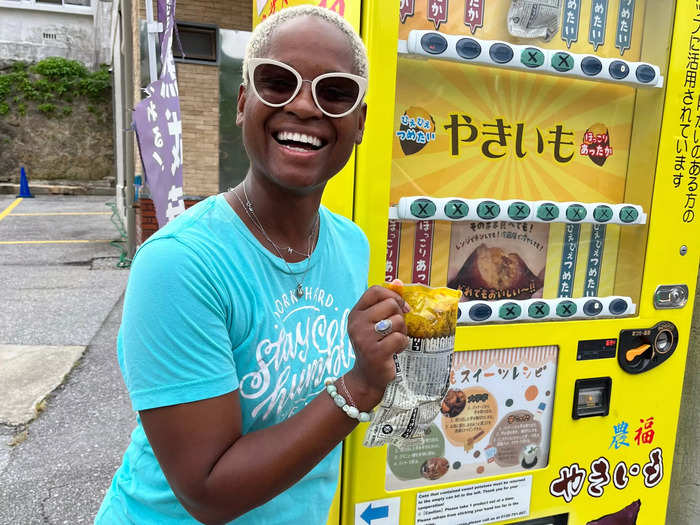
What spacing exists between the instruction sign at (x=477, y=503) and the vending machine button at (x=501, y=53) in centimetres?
Result: 129

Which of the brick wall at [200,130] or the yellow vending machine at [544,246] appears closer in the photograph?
the yellow vending machine at [544,246]

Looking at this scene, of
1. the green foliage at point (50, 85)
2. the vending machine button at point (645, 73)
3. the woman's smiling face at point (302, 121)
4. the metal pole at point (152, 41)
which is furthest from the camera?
the green foliage at point (50, 85)

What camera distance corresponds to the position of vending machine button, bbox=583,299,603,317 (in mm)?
1773

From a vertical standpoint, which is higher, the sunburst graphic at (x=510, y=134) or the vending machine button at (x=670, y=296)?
the sunburst graphic at (x=510, y=134)

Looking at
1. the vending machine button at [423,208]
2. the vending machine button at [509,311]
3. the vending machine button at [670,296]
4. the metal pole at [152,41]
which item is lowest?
the vending machine button at [509,311]

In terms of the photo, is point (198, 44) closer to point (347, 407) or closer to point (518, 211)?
point (518, 211)

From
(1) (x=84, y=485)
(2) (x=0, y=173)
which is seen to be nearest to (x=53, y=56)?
(2) (x=0, y=173)

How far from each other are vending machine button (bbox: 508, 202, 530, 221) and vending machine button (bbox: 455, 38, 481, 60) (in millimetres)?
442

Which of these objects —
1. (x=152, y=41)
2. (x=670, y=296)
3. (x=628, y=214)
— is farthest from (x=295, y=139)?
(x=152, y=41)

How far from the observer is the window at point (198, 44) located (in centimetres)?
651

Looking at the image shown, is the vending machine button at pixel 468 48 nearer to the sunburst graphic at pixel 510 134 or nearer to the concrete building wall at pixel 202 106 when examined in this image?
the sunburst graphic at pixel 510 134

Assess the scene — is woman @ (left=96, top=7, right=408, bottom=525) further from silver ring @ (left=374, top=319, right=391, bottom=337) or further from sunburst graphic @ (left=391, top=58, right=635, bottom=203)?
sunburst graphic @ (left=391, top=58, right=635, bottom=203)

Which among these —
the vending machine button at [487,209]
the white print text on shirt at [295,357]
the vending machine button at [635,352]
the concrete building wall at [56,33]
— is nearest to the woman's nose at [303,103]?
the white print text on shirt at [295,357]

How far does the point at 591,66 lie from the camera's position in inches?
64.9
